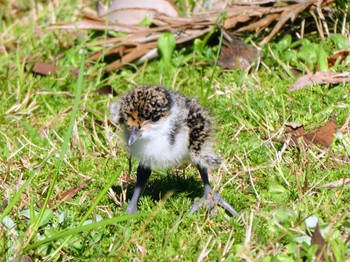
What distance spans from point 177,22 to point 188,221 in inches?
127

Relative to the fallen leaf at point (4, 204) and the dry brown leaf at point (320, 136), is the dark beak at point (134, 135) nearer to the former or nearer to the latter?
the fallen leaf at point (4, 204)

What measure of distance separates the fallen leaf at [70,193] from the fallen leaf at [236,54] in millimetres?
2229

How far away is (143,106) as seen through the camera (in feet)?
15.1

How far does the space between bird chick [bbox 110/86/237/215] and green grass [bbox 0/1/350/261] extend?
189 millimetres

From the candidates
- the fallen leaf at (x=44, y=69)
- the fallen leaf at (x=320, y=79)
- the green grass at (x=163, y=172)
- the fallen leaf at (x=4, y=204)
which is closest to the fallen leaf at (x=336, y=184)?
the green grass at (x=163, y=172)

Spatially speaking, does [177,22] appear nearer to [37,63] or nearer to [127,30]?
[127,30]

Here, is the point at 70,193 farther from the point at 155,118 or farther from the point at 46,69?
the point at 46,69

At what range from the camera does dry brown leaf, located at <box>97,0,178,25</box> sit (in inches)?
314

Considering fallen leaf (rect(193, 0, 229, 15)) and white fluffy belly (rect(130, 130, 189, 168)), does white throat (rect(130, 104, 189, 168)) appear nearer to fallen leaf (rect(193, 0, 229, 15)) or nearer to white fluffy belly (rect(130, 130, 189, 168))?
white fluffy belly (rect(130, 130, 189, 168))

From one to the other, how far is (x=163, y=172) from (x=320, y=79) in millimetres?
1703

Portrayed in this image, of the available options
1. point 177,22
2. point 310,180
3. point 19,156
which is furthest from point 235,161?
point 177,22

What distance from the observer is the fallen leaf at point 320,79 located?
6.32 m

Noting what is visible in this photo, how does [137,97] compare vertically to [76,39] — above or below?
above

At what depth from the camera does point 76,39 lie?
7984mm
